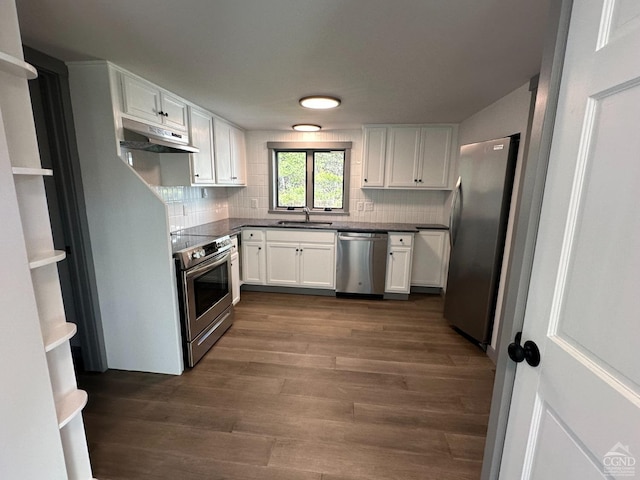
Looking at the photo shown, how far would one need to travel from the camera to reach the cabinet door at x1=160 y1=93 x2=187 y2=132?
2.29m

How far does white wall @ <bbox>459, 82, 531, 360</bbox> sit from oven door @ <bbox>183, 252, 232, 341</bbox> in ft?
7.88

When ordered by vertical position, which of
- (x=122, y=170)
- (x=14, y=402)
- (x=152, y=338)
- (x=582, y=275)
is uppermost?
(x=122, y=170)

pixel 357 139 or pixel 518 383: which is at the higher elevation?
pixel 357 139

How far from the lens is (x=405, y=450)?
1514 millimetres

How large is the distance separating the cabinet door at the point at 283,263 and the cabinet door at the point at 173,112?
1653 millimetres

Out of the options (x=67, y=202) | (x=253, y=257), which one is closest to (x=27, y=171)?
(x=67, y=202)

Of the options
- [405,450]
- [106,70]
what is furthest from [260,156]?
[405,450]

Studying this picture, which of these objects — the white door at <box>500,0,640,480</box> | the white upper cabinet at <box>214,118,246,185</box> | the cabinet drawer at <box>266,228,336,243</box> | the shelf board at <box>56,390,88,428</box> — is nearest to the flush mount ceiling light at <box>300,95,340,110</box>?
the white upper cabinet at <box>214,118,246,185</box>

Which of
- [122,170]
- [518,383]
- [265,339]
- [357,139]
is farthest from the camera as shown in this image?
[357,139]

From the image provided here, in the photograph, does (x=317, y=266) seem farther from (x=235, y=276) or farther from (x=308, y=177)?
(x=308, y=177)

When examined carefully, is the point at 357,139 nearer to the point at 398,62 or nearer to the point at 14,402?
the point at 398,62

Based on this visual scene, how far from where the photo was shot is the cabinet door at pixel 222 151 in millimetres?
3158

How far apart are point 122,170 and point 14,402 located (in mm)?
1427

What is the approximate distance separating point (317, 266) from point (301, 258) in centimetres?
23
